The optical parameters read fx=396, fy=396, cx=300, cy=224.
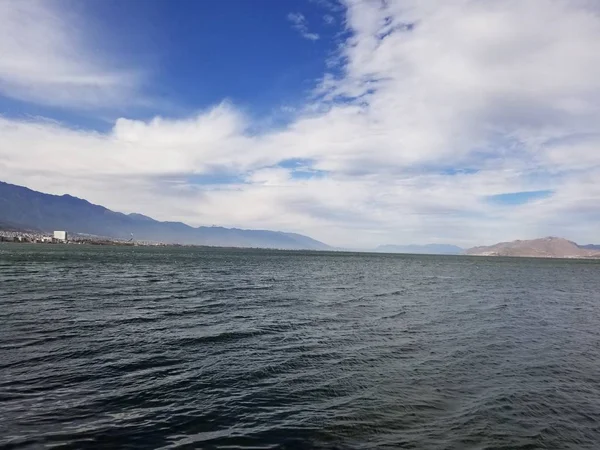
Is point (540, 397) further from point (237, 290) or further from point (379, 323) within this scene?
point (237, 290)

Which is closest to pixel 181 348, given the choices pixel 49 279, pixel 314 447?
pixel 314 447

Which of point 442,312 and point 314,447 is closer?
point 314,447

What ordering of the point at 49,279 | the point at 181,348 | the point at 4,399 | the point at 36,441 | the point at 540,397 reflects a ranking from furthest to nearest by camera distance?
1. the point at 49,279
2. the point at 181,348
3. the point at 540,397
4. the point at 4,399
5. the point at 36,441

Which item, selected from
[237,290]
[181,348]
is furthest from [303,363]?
[237,290]

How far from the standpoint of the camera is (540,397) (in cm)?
1686

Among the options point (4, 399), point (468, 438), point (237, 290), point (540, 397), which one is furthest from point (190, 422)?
point (237, 290)

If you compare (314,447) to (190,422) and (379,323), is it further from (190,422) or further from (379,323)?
(379,323)

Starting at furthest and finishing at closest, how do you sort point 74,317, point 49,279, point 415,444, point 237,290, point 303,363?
point 49,279 < point 237,290 < point 74,317 < point 303,363 < point 415,444

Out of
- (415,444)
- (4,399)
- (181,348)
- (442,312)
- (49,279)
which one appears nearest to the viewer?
(415,444)

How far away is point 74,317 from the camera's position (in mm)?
28938

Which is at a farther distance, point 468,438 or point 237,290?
point 237,290

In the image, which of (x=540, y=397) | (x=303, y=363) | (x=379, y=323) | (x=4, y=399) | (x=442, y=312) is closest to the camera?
(x=4, y=399)

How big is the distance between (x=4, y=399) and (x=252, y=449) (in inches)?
369

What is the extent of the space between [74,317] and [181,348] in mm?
12442
